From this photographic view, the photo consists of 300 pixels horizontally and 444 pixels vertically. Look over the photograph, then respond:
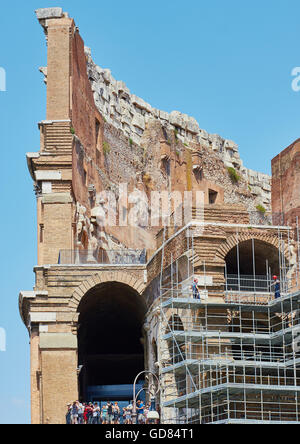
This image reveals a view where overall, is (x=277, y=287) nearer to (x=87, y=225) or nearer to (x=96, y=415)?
(x=96, y=415)

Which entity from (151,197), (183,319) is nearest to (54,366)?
(183,319)

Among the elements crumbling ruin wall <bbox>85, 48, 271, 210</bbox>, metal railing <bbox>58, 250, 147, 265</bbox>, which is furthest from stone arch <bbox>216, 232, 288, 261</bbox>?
crumbling ruin wall <bbox>85, 48, 271, 210</bbox>

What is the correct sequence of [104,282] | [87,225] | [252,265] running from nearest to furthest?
[252,265]
[104,282]
[87,225]

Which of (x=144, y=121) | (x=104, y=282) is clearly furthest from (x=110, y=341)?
(x=144, y=121)

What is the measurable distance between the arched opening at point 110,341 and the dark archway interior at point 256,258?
13.1 feet

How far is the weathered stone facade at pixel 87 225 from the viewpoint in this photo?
46750 millimetres

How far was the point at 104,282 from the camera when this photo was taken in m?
49.4

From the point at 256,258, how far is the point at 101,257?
6446 mm

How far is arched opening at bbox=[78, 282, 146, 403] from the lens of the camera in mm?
51459

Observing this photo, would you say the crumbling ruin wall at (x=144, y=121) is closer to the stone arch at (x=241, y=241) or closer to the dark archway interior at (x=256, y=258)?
the dark archway interior at (x=256, y=258)

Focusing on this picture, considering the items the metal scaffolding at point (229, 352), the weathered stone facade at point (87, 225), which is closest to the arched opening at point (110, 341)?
the weathered stone facade at point (87, 225)

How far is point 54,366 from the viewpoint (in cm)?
4722

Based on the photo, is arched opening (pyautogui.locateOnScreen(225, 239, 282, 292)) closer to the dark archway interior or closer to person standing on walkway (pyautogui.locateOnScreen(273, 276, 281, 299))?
the dark archway interior
